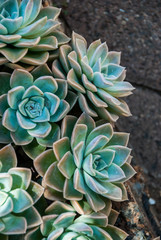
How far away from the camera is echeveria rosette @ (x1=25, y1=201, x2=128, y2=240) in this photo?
908 mm

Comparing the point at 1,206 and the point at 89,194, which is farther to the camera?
the point at 89,194

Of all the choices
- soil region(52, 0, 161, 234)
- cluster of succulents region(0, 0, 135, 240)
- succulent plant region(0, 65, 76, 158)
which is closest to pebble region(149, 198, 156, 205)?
soil region(52, 0, 161, 234)

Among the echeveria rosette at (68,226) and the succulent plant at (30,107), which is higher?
the succulent plant at (30,107)

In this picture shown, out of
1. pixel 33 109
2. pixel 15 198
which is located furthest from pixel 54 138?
pixel 15 198

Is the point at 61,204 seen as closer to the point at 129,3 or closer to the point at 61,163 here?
the point at 61,163

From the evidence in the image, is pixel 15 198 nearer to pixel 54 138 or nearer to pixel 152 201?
pixel 54 138

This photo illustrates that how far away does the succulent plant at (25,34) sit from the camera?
985 millimetres

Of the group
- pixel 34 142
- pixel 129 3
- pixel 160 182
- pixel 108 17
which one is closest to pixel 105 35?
pixel 108 17

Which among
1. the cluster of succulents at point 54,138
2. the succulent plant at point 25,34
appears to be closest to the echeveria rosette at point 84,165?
the cluster of succulents at point 54,138

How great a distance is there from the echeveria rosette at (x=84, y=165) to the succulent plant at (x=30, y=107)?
5 cm

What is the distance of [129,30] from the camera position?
6.59ft

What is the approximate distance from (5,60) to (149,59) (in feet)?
4.17

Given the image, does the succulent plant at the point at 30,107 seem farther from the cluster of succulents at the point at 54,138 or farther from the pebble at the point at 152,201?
the pebble at the point at 152,201

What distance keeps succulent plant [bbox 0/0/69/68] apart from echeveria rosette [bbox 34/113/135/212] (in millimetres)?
236
